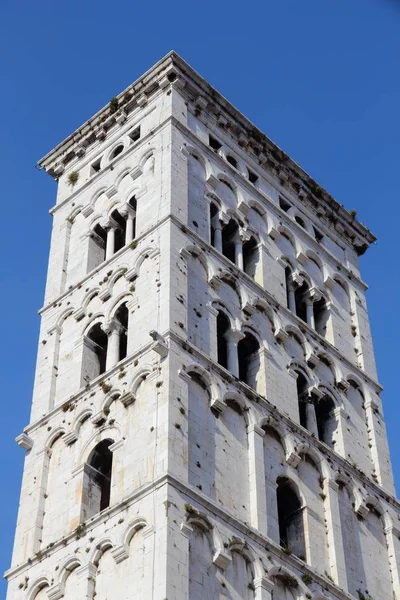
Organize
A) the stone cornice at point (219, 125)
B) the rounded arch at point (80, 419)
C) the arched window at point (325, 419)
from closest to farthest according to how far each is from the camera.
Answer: the rounded arch at point (80, 419) < the arched window at point (325, 419) < the stone cornice at point (219, 125)

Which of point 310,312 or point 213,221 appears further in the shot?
point 310,312

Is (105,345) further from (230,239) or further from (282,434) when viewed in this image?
(230,239)

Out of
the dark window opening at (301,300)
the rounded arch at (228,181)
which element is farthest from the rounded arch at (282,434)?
the rounded arch at (228,181)

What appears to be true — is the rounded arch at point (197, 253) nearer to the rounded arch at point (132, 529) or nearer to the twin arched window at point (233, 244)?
the twin arched window at point (233, 244)

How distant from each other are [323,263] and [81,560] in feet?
48.0

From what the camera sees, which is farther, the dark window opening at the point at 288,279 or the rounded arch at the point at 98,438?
the dark window opening at the point at 288,279

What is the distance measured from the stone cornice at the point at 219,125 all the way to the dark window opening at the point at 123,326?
8086 mm

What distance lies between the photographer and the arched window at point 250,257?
3566 centimetres

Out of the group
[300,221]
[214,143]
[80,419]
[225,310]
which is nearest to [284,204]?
[300,221]

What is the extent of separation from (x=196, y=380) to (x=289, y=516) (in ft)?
12.1

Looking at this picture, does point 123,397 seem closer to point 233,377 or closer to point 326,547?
point 233,377

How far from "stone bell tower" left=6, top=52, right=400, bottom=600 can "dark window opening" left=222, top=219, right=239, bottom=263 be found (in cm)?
6

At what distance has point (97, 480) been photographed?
96.0ft

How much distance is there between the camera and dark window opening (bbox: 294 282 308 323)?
36656 millimetres
